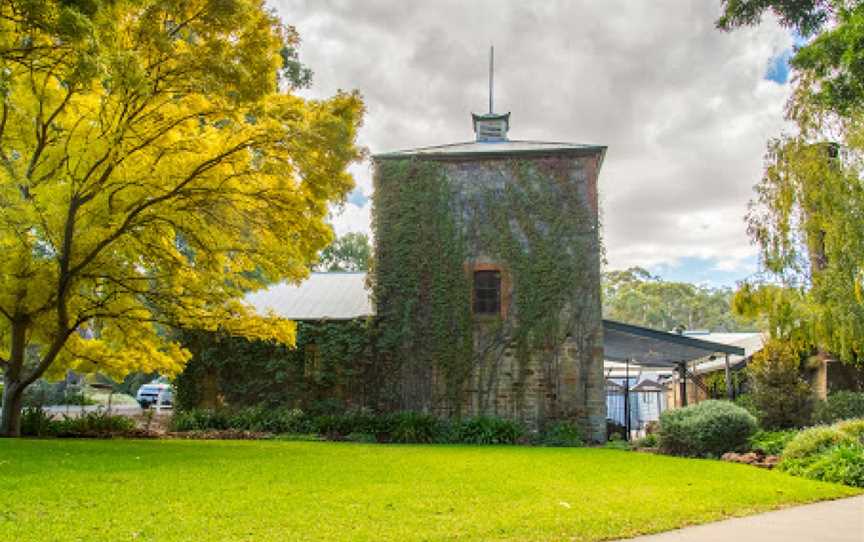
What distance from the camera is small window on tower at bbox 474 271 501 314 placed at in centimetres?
1759

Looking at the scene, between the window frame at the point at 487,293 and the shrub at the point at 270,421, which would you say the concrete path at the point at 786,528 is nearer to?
the window frame at the point at 487,293

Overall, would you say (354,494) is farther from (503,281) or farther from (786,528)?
(503,281)

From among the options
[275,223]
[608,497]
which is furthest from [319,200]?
[608,497]

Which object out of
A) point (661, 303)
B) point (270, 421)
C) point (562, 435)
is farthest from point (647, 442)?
point (661, 303)

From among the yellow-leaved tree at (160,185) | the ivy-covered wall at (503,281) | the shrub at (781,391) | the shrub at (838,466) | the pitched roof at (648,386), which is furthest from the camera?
the pitched roof at (648,386)

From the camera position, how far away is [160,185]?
12.5 m

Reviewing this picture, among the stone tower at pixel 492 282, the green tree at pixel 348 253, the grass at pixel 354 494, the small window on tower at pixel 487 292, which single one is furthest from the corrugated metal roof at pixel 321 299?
the green tree at pixel 348 253

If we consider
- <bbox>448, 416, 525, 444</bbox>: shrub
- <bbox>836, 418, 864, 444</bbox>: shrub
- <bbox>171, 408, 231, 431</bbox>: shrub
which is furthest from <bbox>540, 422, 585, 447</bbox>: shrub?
<bbox>171, 408, 231, 431</bbox>: shrub

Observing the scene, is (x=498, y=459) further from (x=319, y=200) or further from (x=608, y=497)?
(x=319, y=200)

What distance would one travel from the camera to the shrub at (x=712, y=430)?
511 inches

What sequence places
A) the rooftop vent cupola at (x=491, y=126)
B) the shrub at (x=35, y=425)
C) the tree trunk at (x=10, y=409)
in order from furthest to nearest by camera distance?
the rooftop vent cupola at (x=491, y=126) < the shrub at (x=35, y=425) < the tree trunk at (x=10, y=409)

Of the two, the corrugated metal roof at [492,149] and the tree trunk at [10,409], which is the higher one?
the corrugated metal roof at [492,149]

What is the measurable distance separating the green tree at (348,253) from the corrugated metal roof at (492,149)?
27.3 meters

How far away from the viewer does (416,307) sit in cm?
1775
